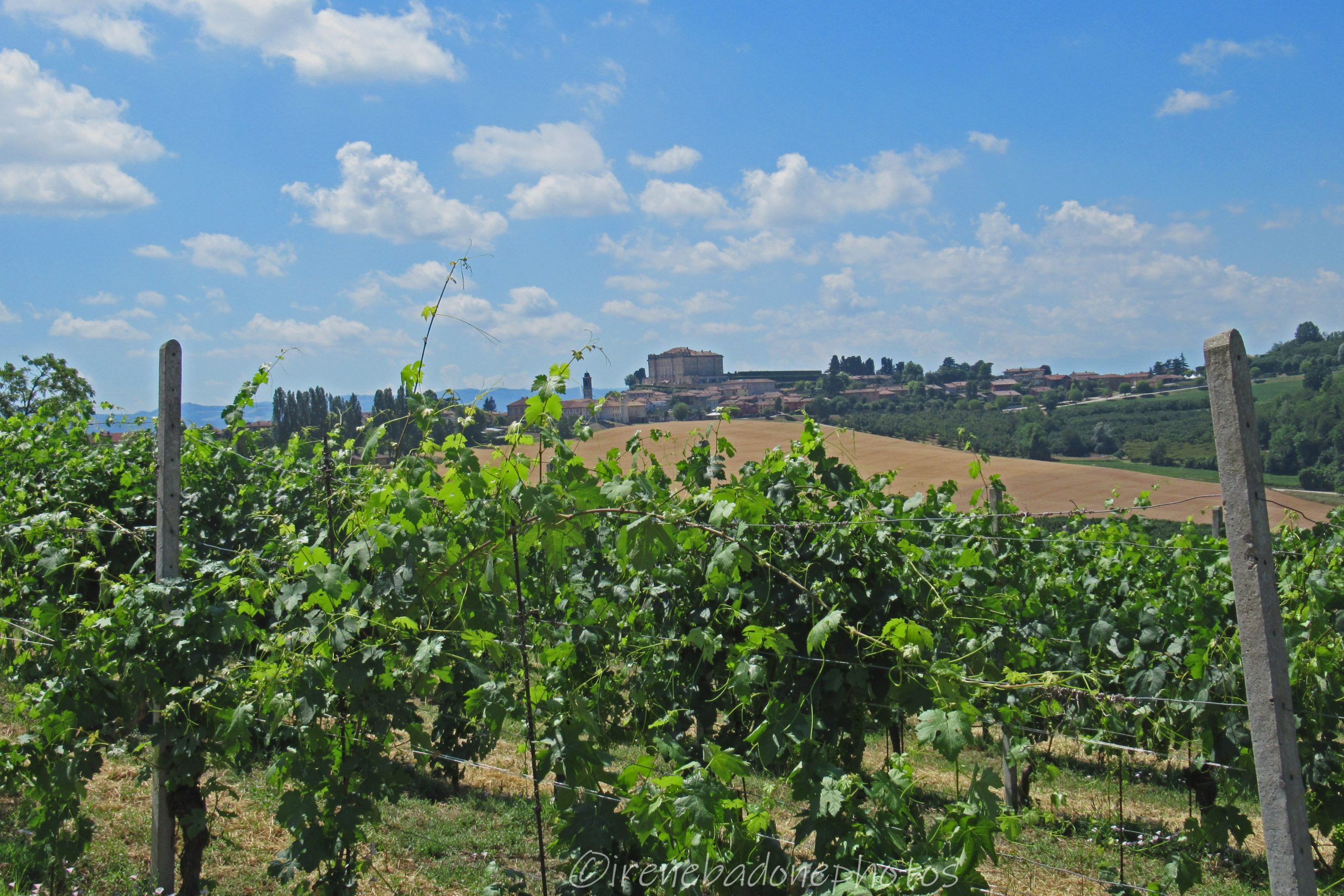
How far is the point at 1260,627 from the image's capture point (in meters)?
2.12

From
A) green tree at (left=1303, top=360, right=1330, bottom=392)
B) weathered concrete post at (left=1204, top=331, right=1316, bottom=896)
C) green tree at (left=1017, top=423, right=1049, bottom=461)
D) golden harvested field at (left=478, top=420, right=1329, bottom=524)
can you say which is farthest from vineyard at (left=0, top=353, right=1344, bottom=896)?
green tree at (left=1303, top=360, right=1330, bottom=392)

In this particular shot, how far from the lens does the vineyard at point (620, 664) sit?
2557 millimetres

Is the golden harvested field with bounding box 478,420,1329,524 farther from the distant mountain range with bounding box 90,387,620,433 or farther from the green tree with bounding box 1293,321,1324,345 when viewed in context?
the green tree with bounding box 1293,321,1324,345

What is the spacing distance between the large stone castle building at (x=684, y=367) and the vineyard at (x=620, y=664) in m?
18.0

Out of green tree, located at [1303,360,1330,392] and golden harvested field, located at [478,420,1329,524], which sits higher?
green tree, located at [1303,360,1330,392]

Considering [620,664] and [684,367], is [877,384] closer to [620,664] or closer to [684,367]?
[684,367]

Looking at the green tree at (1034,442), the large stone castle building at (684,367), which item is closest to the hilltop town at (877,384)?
the large stone castle building at (684,367)

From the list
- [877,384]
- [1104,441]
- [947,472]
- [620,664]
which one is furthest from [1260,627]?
[877,384]

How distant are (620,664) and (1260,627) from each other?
8.18 ft

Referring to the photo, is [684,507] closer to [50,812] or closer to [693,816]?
[693,816]

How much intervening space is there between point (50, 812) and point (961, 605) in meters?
3.73

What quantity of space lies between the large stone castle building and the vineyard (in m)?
18.0

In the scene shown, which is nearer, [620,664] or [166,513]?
[166,513]

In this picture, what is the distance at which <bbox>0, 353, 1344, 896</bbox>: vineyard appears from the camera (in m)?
2.56
